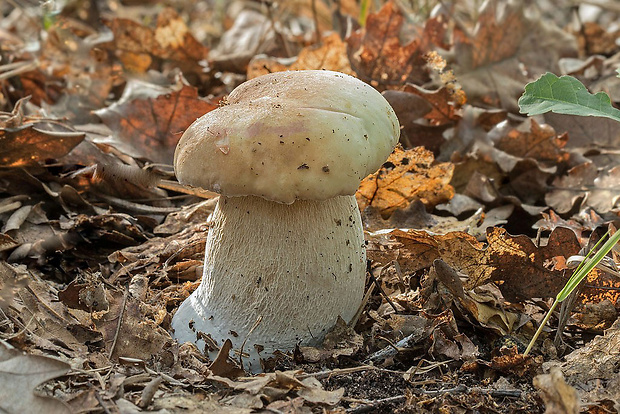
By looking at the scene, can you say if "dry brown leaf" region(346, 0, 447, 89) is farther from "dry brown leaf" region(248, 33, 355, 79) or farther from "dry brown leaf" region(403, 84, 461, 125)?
"dry brown leaf" region(403, 84, 461, 125)

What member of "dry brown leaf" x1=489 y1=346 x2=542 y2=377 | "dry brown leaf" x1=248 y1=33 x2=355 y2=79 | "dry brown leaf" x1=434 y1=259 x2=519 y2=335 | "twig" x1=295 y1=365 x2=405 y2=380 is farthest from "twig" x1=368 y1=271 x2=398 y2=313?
"dry brown leaf" x1=248 y1=33 x2=355 y2=79

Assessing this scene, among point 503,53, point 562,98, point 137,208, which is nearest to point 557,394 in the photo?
point 562,98

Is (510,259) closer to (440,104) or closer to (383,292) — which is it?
(383,292)

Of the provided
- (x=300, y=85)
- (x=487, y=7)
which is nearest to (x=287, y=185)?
(x=300, y=85)

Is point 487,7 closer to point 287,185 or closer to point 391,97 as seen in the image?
point 391,97

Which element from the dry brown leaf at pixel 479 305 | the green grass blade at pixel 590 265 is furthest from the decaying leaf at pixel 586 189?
the green grass blade at pixel 590 265
